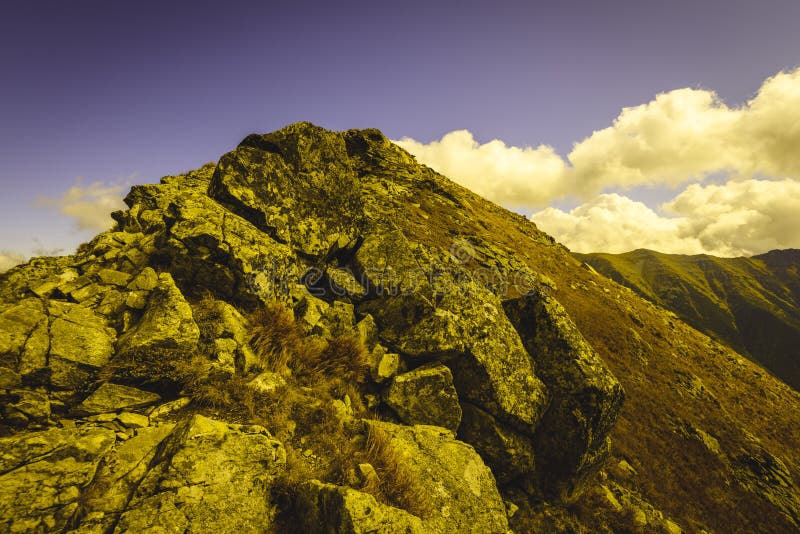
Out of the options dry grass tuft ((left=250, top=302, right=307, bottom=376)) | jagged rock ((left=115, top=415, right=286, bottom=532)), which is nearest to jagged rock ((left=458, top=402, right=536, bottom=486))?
dry grass tuft ((left=250, top=302, right=307, bottom=376))

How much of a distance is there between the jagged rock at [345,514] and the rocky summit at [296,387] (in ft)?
0.10

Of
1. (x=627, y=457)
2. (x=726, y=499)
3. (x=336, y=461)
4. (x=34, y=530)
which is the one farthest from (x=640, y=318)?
(x=34, y=530)

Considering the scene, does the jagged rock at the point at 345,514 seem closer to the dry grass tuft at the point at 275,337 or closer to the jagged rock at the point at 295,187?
the dry grass tuft at the point at 275,337

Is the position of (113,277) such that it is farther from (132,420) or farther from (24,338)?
(132,420)

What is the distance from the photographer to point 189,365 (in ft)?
20.2

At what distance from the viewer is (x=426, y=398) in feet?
27.6

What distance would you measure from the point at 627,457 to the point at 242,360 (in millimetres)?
19445

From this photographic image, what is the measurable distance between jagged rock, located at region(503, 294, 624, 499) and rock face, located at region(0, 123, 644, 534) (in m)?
0.06

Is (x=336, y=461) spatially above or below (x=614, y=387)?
below

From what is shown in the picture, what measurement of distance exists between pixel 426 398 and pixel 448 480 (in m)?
2.09

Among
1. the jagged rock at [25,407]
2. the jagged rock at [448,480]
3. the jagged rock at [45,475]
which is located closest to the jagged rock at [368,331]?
the jagged rock at [448,480]

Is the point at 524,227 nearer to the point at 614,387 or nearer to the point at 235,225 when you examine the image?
the point at 614,387

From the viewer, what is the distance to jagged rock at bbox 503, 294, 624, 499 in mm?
9820

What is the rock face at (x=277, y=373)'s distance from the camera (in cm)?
458
